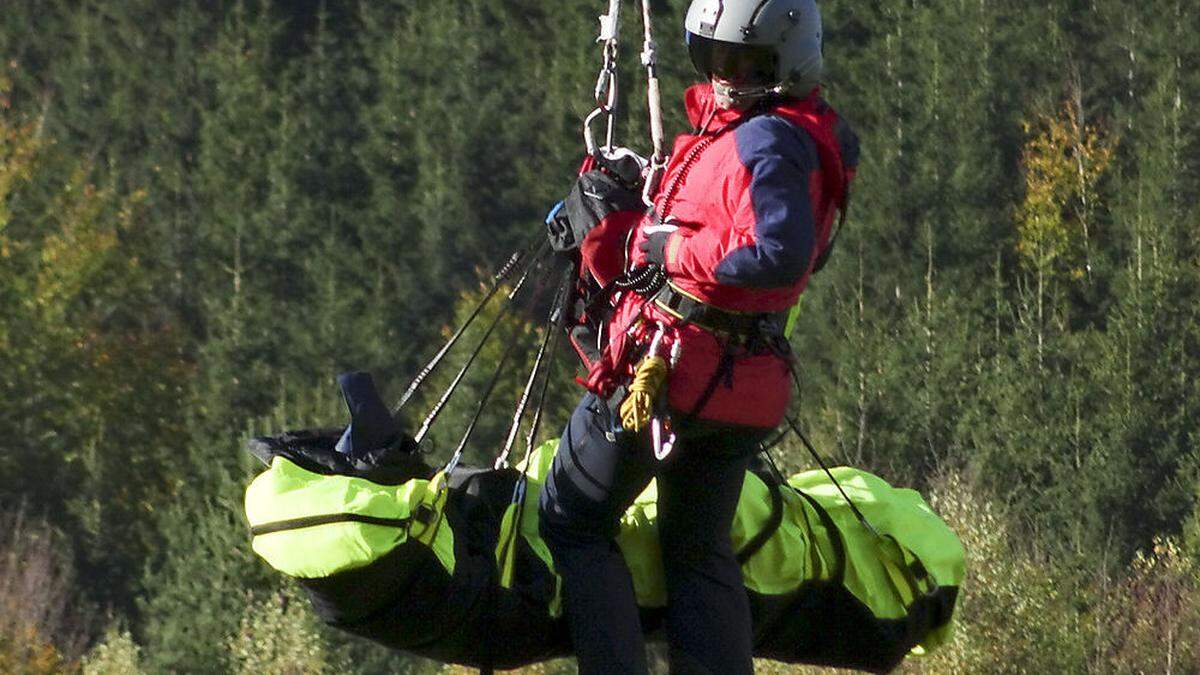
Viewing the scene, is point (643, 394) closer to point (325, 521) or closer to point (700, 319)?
point (700, 319)

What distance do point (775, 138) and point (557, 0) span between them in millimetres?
32050

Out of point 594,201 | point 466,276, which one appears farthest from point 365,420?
point 466,276

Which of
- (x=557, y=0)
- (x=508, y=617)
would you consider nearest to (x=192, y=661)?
(x=557, y=0)

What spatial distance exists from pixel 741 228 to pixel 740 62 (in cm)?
32

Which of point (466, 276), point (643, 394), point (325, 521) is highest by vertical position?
point (643, 394)

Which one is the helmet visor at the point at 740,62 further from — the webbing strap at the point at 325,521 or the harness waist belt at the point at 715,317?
the webbing strap at the point at 325,521

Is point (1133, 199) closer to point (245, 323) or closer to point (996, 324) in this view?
point (996, 324)

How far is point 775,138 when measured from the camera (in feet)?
11.6

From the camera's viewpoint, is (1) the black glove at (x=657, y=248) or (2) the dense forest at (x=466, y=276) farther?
(2) the dense forest at (x=466, y=276)

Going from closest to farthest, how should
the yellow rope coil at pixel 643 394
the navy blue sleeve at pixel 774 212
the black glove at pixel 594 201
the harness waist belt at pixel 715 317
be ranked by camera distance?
the navy blue sleeve at pixel 774 212
the yellow rope coil at pixel 643 394
the harness waist belt at pixel 715 317
the black glove at pixel 594 201

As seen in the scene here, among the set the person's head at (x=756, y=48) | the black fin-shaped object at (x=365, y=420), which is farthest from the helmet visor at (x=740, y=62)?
the black fin-shaped object at (x=365, y=420)

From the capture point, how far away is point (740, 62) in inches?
146

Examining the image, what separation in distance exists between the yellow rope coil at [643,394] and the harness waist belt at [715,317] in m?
0.10

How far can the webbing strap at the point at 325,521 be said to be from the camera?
3.79 metres
